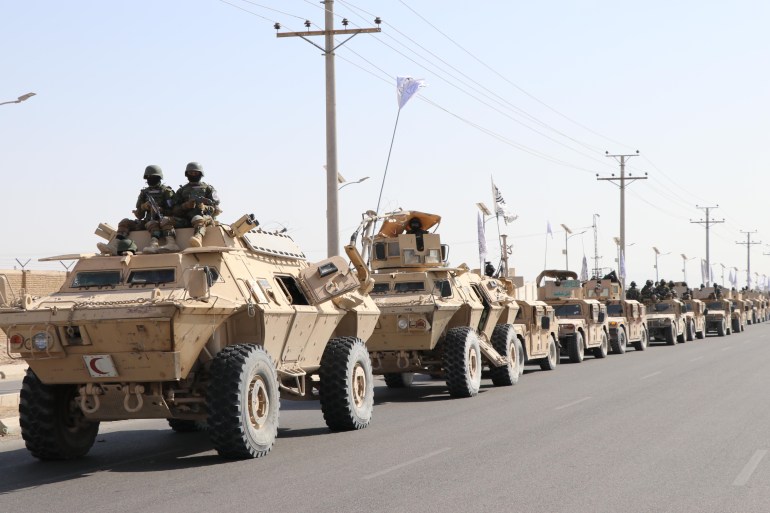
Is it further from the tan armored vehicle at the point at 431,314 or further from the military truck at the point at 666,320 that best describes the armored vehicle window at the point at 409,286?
the military truck at the point at 666,320

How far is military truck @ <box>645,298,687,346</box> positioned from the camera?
40.4m

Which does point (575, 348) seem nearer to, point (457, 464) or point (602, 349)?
point (602, 349)

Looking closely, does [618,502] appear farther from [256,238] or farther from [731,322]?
[731,322]

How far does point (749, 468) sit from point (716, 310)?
41.7m

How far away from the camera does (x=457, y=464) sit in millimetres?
10680

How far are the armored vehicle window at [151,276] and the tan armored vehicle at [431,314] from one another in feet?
23.4

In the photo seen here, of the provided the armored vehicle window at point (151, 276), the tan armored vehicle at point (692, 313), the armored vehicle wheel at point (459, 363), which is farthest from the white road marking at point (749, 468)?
the tan armored vehicle at point (692, 313)

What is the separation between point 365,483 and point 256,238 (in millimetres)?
4346

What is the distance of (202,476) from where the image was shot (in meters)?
10.4

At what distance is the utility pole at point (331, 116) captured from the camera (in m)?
23.4

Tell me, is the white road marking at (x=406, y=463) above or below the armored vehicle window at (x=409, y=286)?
below

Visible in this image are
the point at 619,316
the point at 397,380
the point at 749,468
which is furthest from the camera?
Answer: the point at 619,316

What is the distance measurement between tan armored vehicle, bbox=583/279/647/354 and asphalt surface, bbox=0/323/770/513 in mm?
16636

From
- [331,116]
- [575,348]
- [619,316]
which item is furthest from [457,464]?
[619,316]
